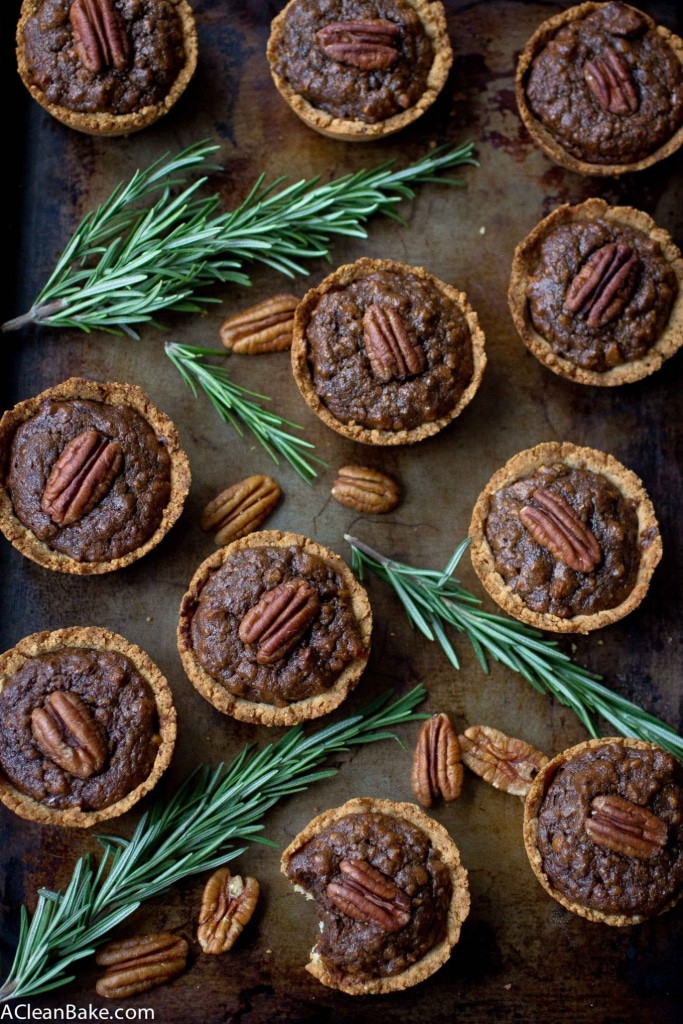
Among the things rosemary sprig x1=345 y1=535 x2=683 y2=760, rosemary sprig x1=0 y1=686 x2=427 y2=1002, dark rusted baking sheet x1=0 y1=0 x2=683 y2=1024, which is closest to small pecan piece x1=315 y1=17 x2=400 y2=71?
dark rusted baking sheet x1=0 y1=0 x2=683 y2=1024

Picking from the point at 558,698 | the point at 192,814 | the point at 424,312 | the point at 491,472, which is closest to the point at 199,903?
the point at 192,814

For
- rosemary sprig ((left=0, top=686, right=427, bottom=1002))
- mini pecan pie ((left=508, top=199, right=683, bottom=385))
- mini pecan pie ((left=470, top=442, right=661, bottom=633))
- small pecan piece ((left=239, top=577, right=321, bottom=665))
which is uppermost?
mini pecan pie ((left=508, top=199, right=683, bottom=385))

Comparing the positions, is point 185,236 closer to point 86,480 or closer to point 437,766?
point 86,480

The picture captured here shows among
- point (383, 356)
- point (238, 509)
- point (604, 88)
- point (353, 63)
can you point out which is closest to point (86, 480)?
point (238, 509)

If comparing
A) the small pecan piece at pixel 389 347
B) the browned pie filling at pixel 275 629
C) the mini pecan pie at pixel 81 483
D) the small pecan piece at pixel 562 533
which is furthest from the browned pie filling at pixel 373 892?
the small pecan piece at pixel 389 347

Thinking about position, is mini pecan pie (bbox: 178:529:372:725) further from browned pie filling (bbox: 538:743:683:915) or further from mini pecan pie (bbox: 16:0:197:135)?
mini pecan pie (bbox: 16:0:197:135)

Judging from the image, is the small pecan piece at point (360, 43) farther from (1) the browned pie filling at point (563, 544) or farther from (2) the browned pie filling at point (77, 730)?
(2) the browned pie filling at point (77, 730)
